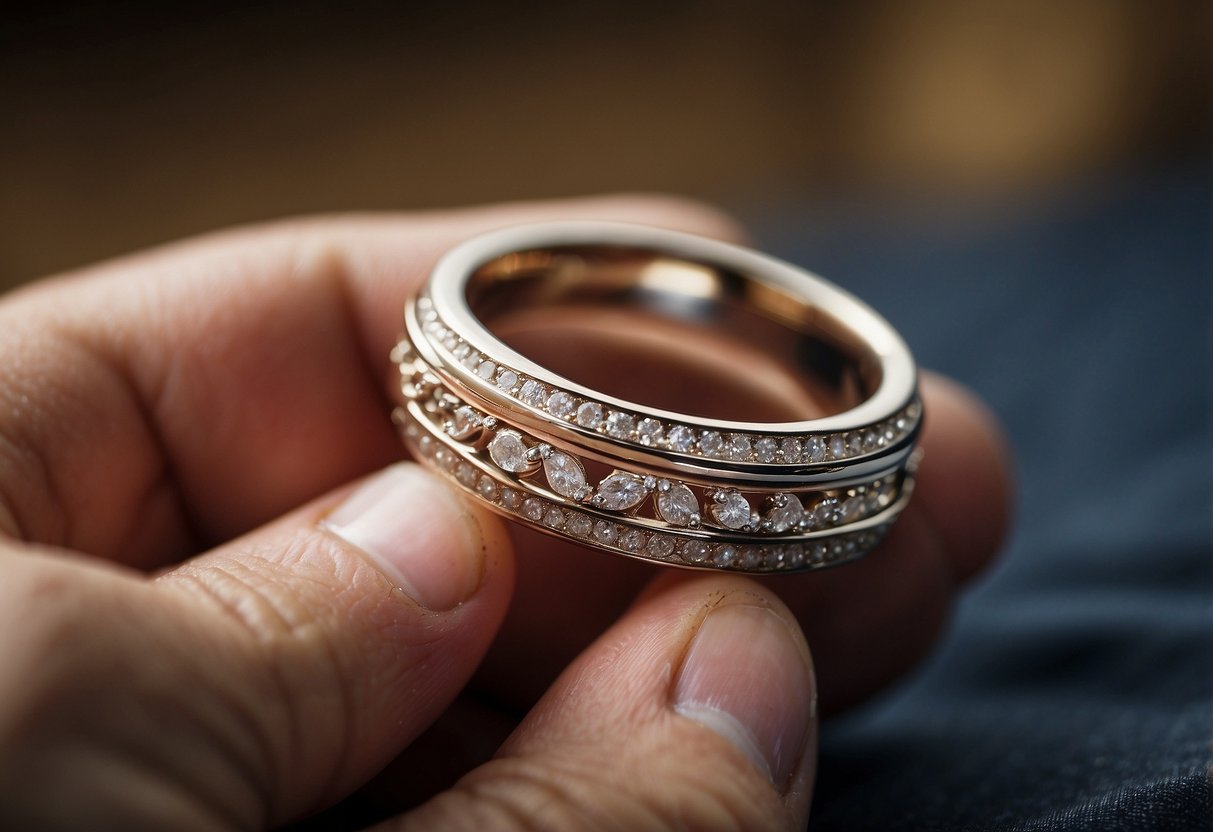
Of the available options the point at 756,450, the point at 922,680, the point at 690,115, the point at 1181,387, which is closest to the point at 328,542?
the point at 756,450

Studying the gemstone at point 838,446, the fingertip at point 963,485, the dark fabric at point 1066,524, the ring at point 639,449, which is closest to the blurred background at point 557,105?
the dark fabric at point 1066,524

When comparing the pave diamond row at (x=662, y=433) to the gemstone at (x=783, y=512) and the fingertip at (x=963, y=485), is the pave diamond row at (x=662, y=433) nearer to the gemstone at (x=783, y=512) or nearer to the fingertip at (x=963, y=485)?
the gemstone at (x=783, y=512)

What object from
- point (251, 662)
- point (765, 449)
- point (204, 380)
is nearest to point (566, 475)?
point (765, 449)

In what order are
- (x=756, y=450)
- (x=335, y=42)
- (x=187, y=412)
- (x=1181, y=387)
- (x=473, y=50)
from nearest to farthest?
(x=756, y=450) → (x=187, y=412) → (x=1181, y=387) → (x=335, y=42) → (x=473, y=50)

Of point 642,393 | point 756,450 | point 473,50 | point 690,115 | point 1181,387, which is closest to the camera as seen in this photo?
point 756,450

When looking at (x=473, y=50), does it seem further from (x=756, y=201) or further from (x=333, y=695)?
(x=333, y=695)
